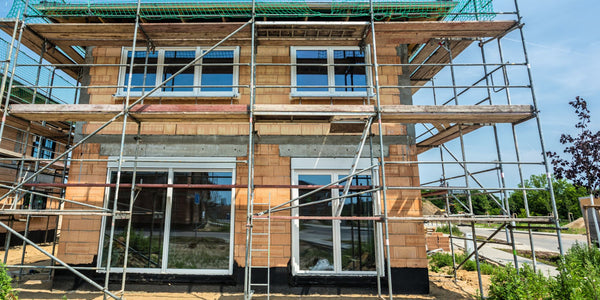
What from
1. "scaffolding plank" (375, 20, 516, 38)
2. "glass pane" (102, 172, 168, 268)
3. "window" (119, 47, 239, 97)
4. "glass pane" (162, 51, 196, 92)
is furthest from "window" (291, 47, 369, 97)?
"glass pane" (102, 172, 168, 268)

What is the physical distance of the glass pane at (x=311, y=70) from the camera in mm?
8031

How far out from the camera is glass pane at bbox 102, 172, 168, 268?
7.18m

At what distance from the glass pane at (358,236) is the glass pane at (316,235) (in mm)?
362

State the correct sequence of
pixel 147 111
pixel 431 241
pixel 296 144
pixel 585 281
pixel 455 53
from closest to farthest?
pixel 585 281
pixel 147 111
pixel 296 144
pixel 455 53
pixel 431 241

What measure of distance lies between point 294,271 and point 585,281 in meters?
5.30

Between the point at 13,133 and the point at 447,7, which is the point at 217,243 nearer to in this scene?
the point at 447,7

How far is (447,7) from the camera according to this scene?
7.59m

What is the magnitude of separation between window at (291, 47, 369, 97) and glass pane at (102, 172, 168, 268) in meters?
4.44

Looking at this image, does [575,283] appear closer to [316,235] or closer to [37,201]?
[316,235]

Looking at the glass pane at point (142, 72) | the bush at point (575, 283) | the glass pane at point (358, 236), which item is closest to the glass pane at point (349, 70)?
the glass pane at point (358, 236)

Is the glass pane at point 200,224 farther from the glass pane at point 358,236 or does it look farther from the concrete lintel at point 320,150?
the glass pane at point 358,236

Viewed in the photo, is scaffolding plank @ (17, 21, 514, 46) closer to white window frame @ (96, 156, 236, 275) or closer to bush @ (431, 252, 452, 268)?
white window frame @ (96, 156, 236, 275)

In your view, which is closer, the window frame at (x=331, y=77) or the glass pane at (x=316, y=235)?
the glass pane at (x=316, y=235)

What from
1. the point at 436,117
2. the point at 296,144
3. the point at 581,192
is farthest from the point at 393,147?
the point at 581,192
